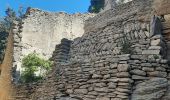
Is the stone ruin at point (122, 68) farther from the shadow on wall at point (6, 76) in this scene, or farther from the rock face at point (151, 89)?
the shadow on wall at point (6, 76)

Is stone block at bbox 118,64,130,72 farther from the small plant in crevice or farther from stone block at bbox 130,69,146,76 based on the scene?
the small plant in crevice

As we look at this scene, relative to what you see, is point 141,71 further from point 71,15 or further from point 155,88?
point 71,15

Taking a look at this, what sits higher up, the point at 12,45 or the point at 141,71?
the point at 12,45

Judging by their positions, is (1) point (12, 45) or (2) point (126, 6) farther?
(1) point (12, 45)

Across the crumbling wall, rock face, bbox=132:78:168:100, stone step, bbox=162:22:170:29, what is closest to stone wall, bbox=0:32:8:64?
the crumbling wall

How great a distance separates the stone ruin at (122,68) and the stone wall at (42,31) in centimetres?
634

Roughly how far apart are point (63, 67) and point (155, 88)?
2804 millimetres

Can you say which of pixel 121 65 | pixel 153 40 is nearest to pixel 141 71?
pixel 121 65

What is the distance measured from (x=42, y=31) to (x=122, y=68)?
12.1 meters

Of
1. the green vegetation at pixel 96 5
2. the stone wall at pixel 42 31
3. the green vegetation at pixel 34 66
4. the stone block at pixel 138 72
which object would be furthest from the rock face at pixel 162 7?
the green vegetation at pixel 96 5

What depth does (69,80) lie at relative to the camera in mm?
7984

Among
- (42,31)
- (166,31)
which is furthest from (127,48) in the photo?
(42,31)

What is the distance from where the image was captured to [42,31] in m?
18.5

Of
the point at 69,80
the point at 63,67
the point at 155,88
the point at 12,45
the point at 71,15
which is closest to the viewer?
the point at 155,88
